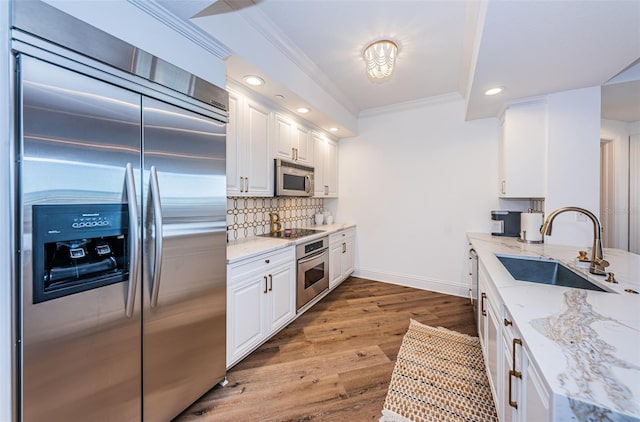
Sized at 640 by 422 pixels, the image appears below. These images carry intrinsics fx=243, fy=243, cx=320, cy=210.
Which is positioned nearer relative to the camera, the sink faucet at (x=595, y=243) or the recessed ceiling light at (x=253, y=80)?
the sink faucet at (x=595, y=243)

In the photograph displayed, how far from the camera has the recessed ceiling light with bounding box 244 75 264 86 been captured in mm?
2087

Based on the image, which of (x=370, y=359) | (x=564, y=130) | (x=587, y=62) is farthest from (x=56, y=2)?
(x=564, y=130)

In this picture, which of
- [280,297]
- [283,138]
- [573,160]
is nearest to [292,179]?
[283,138]

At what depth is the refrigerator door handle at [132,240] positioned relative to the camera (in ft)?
3.76

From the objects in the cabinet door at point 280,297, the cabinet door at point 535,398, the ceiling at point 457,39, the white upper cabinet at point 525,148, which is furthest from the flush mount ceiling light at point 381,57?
the cabinet door at point 535,398

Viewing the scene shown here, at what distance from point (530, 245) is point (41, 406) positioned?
11.3ft

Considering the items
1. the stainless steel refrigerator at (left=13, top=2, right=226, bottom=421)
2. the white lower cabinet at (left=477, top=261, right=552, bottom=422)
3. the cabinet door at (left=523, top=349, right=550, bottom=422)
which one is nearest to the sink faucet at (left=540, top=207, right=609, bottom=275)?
the white lower cabinet at (left=477, top=261, right=552, bottom=422)

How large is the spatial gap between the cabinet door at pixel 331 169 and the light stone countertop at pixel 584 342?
8.94 feet

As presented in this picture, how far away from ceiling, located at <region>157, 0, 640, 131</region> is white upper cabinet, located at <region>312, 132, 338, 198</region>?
96cm

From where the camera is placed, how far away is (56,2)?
A: 1.00 m

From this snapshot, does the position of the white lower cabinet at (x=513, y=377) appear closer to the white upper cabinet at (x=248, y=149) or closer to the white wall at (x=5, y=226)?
the white wall at (x=5, y=226)

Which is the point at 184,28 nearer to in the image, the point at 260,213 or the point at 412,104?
the point at 260,213

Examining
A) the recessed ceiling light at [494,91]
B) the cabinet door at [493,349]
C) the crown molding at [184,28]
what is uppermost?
the recessed ceiling light at [494,91]

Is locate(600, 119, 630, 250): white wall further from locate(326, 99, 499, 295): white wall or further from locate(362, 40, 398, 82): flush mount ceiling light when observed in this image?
locate(362, 40, 398, 82): flush mount ceiling light
